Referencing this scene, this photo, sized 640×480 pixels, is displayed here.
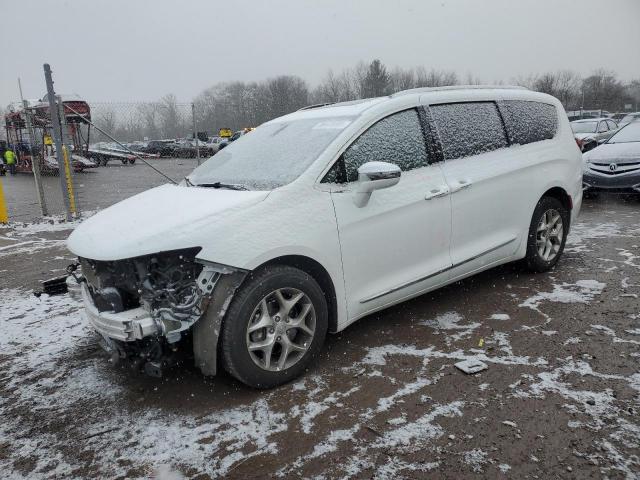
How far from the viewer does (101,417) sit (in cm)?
283

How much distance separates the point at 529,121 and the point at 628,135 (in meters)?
6.78

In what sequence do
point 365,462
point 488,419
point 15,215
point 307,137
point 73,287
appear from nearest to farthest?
point 365,462 < point 488,419 < point 73,287 < point 307,137 < point 15,215

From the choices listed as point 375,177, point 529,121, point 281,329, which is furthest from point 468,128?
point 281,329

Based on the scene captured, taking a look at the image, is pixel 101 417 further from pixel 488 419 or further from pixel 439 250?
pixel 439 250

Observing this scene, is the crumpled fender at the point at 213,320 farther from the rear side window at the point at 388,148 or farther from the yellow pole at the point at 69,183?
the yellow pole at the point at 69,183

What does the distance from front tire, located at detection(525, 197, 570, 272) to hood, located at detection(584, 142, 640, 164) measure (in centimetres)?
498

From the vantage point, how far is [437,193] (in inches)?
144

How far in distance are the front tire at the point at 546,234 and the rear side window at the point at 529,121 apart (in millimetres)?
628

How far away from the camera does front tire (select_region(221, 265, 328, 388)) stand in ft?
9.14

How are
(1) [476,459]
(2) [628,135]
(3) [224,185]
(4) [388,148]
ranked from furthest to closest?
1. (2) [628,135]
2. (4) [388,148]
3. (3) [224,185]
4. (1) [476,459]

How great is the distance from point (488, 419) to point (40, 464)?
7.75 feet

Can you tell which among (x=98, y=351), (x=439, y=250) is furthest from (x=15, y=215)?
(x=439, y=250)

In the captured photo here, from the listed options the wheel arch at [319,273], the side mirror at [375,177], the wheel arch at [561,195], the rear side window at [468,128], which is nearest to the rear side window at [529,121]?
the rear side window at [468,128]

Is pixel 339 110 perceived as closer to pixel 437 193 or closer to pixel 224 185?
pixel 437 193
